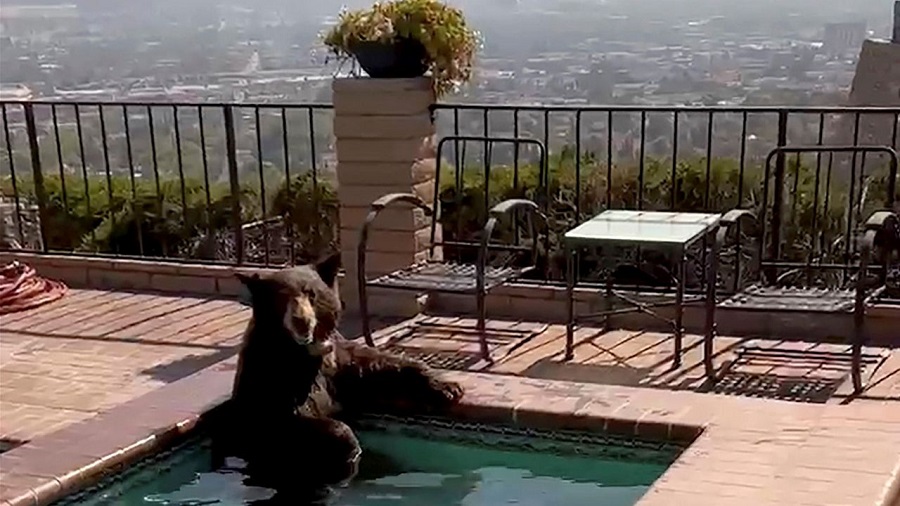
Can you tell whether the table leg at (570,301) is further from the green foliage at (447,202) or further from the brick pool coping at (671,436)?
the green foliage at (447,202)

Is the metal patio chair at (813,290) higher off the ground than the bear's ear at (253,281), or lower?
lower

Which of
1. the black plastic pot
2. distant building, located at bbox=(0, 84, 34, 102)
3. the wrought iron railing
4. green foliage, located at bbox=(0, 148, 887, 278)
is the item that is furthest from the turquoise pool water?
distant building, located at bbox=(0, 84, 34, 102)

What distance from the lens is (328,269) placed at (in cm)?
356

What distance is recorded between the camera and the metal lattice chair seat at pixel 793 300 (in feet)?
13.6

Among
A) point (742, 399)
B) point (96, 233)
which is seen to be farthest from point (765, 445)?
point (96, 233)

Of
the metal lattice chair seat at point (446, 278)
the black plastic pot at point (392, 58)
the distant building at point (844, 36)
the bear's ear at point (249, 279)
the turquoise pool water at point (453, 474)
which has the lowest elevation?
the turquoise pool water at point (453, 474)

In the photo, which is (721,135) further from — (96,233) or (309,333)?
(309,333)

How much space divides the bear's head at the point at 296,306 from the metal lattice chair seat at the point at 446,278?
1203 mm

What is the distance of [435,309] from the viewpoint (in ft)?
18.3

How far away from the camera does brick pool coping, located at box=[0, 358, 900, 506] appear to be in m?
2.94

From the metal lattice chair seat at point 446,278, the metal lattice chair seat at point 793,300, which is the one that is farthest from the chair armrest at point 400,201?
the metal lattice chair seat at point 793,300

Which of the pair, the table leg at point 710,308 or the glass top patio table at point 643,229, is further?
the glass top patio table at point 643,229

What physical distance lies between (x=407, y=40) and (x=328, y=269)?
2.03m

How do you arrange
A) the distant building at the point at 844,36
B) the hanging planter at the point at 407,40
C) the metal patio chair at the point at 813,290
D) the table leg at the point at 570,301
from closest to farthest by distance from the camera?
the metal patio chair at the point at 813,290, the table leg at the point at 570,301, the hanging planter at the point at 407,40, the distant building at the point at 844,36
